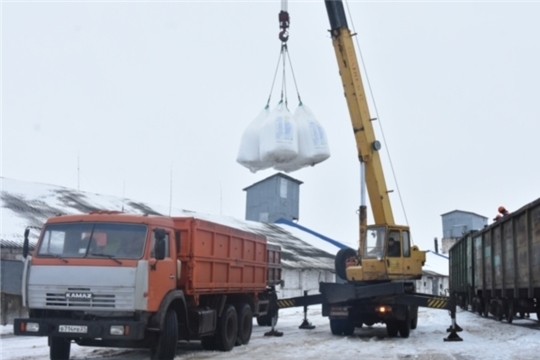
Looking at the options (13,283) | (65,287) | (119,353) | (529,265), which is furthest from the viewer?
(13,283)

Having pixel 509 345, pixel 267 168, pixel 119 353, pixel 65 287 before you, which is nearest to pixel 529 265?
pixel 509 345

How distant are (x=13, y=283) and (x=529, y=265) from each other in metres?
13.9

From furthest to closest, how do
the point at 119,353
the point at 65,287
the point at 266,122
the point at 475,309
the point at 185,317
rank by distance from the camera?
the point at 475,309
the point at 266,122
the point at 119,353
the point at 185,317
the point at 65,287

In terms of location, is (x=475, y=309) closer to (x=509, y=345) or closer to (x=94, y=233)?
(x=509, y=345)

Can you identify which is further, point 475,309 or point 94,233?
point 475,309

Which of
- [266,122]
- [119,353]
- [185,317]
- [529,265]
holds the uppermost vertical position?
[266,122]

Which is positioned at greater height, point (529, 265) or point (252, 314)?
point (529, 265)

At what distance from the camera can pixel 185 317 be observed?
10992 millimetres

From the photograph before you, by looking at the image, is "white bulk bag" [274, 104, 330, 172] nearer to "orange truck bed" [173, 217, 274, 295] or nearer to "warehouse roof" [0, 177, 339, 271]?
"orange truck bed" [173, 217, 274, 295]

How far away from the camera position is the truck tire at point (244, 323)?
13398 millimetres

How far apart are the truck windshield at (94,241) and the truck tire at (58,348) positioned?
5.15ft

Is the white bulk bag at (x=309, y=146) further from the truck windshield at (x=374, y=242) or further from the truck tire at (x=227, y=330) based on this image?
the truck tire at (x=227, y=330)

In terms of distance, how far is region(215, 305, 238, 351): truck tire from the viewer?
40.3 ft

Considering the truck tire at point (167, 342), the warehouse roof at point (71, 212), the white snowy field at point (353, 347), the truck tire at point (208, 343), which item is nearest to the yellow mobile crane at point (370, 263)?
the white snowy field at point (353, 347)
